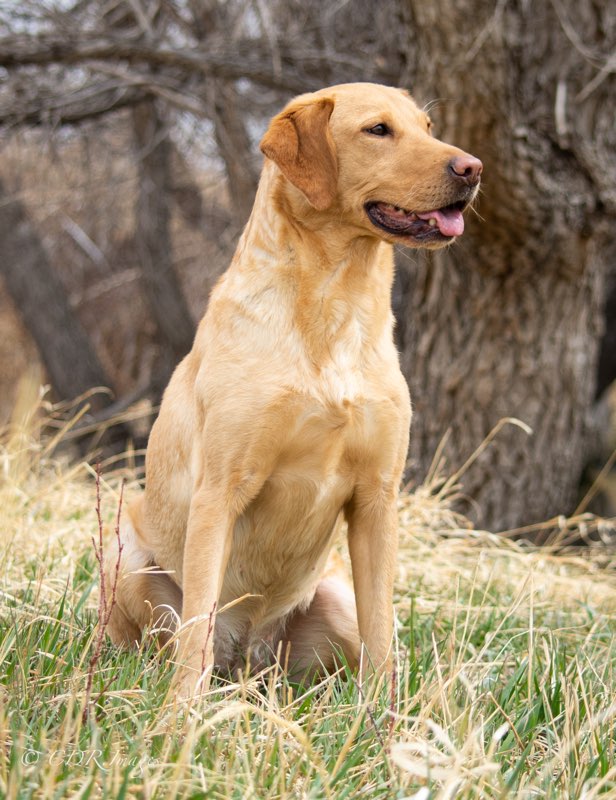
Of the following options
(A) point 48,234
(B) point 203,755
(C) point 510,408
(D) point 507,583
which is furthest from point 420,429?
(A) point 48,234

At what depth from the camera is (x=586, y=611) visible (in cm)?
405

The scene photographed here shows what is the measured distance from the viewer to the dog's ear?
2.87 metres

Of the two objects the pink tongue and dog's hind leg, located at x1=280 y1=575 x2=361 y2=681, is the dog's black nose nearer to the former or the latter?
the pink tongue

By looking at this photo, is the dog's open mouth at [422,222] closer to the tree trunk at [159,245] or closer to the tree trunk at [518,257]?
the tree trunk at [518,257]

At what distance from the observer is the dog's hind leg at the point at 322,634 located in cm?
333

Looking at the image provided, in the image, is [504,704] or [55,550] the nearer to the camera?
[504,704]

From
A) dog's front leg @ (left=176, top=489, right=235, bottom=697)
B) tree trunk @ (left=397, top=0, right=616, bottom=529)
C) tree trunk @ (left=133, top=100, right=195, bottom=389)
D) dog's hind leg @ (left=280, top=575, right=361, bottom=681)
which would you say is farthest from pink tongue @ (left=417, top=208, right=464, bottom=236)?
tree trunk @ (left=133, top=100, right=195, bottom=389)

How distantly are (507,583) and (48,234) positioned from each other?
24.6 feet

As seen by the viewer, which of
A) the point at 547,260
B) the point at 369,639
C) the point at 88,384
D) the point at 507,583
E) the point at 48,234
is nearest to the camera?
the point at 369,639

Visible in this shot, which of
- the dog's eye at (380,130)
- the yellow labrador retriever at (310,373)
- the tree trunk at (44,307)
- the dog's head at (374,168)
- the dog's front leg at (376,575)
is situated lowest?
the tree trunk at (44,307)

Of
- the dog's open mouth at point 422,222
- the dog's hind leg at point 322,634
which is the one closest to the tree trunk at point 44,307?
the dog's hind leg at point 322,634

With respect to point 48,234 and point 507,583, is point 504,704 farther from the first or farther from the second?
point 48,234

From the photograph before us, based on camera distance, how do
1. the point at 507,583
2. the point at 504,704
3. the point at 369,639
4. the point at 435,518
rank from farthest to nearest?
the point at 435,518 < the point at 507,583 < the point at 369,639 < the point at 504,704

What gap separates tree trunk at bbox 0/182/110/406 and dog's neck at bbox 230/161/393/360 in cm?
639
